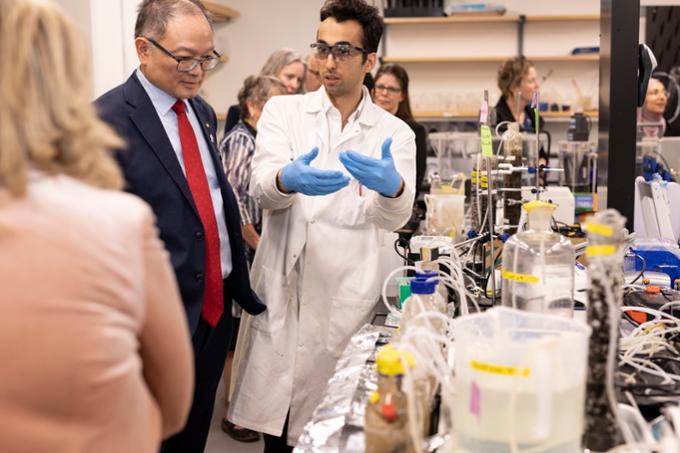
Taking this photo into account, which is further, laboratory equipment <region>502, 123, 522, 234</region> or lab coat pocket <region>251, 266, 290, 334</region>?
laboratory equipment <region>502, 123, 522, 234</region>

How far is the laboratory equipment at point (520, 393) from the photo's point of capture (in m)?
1.04

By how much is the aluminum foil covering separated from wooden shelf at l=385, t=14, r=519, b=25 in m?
5.00

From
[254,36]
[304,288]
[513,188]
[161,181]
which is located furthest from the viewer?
[254,36]

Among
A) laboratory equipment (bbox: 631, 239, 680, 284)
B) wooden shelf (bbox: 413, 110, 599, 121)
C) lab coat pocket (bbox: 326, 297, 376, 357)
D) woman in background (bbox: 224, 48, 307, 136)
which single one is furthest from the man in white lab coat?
wooden shelf (bbox: 413, 110, 599, 121)

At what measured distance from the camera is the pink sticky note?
1.07m

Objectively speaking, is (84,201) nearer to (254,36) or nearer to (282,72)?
(282,72)

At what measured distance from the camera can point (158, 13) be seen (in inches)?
78.9

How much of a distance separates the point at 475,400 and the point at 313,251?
122 centimetres

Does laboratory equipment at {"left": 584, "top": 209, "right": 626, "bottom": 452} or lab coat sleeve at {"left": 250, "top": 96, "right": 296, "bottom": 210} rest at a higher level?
lab coat sleeve at {"left": 250, "top": 96, "right": 296, "bottom": 210}

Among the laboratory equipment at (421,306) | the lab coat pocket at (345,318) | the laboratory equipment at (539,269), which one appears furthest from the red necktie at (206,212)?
the laboratory equipment at (539,269)

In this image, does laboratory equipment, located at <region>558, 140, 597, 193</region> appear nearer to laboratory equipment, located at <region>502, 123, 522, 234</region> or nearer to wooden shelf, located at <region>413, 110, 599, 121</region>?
laboratory equipment, located at <region>502, 123, 522, 234</region>

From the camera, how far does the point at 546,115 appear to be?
245 inches

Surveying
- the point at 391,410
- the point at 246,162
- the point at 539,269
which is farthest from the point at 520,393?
the point at 246,162

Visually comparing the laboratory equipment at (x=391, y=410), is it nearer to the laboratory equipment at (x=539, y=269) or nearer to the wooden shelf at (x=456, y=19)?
the laboratory equipment at (x=539, y=269)
